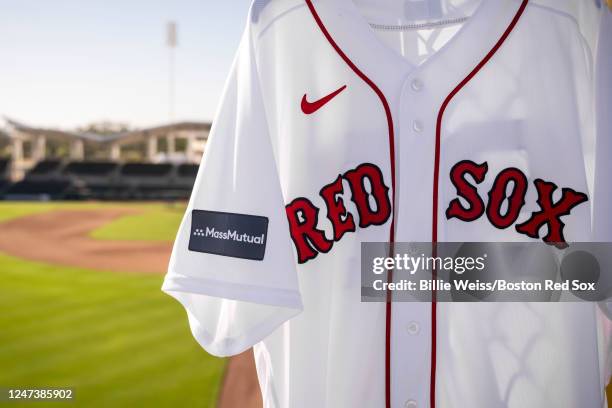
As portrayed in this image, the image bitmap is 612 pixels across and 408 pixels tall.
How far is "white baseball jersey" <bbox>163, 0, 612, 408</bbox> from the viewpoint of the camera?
946mm

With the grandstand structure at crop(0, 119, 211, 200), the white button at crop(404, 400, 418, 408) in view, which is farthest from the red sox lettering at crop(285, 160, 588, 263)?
the grandstand structure at crop(0, 119, 211, 200)

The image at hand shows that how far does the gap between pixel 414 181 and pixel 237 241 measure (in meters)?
0.38

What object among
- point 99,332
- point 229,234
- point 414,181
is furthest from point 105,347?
point 414,181

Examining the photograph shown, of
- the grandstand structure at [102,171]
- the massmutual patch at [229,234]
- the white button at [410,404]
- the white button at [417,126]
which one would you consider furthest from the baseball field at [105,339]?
the grandstand structure at [102,171]

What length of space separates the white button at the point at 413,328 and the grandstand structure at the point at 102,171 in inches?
812

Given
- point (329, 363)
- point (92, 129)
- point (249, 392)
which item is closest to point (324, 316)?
point (329, 363)

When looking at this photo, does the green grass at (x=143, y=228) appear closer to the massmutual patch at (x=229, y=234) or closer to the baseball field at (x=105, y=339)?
the baseball field at (x=105, y=339)

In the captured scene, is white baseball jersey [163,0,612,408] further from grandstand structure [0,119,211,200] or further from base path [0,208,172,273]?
grandstand structure [0,119,211,200]

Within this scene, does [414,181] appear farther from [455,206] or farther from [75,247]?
[75,247]

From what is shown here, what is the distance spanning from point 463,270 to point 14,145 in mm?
28669

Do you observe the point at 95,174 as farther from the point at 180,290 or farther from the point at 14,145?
the point at 180,290

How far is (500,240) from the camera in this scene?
1.00 metres

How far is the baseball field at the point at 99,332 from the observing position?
2752 millimetres

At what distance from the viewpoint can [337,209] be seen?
100 centimetres
